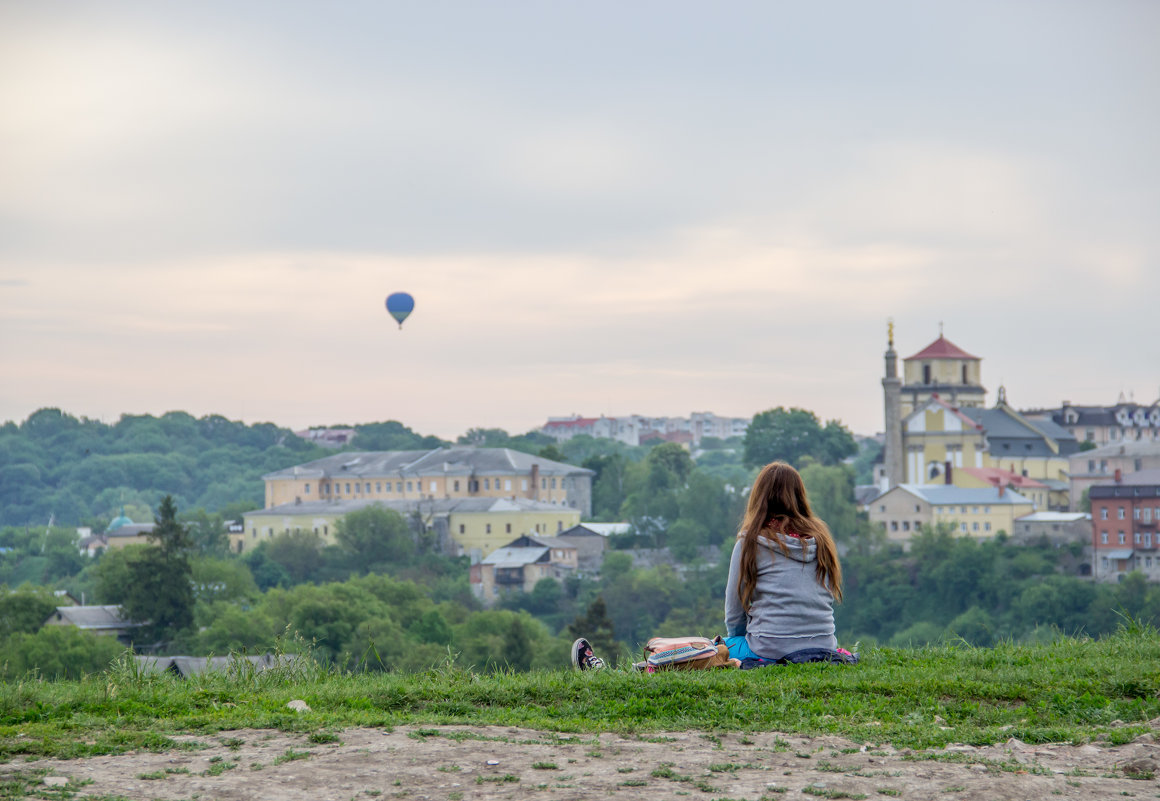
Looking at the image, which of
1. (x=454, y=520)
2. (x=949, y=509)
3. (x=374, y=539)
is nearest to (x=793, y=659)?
(x=949, y=509)

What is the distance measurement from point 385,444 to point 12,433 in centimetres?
4081

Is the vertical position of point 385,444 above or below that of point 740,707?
above

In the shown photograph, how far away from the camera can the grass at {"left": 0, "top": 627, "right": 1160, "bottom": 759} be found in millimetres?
6055

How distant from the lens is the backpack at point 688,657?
746cm

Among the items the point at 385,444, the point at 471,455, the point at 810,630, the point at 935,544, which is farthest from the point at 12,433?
the point at 810,630

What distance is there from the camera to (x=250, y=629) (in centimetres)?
5744

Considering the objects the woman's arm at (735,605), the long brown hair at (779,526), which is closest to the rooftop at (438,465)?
the woman's arm at (735,605)

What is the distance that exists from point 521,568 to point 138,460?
82.7 m

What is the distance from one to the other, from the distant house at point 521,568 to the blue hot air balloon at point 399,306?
17.3m

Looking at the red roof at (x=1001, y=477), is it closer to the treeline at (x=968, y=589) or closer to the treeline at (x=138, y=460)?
the treeline at (x=968, y=589)

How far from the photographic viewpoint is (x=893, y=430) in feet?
316

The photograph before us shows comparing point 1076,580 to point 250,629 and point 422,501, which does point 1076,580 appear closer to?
point 250,629

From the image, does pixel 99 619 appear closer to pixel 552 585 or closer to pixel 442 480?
pixel 552 585

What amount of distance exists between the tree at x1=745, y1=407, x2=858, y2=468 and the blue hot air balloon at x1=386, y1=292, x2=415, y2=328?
41346 millimetres
